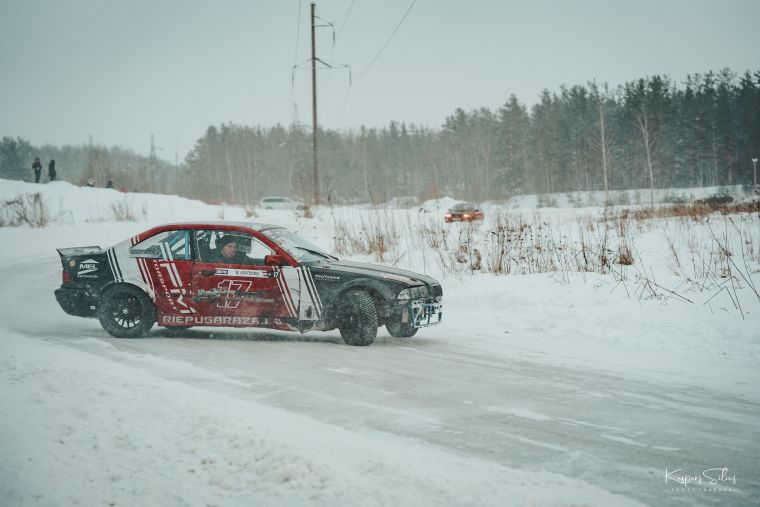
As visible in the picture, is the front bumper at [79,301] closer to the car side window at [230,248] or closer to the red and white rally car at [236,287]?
the red and white rally car at [236,287]

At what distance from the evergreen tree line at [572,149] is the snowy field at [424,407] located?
51.2 metres

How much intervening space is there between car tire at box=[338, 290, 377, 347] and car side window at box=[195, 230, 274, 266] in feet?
4.25

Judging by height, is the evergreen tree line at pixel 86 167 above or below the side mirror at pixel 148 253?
above

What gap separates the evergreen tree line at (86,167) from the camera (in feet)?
289

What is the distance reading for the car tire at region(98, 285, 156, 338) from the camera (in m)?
8.42

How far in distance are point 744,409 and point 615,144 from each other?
84179 millimetres

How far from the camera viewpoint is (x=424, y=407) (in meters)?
5.18

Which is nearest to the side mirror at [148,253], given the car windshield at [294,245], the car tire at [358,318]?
the car windshield at [294,245]

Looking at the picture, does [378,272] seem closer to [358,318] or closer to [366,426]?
[358,318]

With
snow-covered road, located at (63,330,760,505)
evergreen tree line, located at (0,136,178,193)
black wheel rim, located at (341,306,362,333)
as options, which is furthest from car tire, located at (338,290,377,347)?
evergreen tree line, located at (0,136,178,193)

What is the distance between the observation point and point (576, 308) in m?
9.62

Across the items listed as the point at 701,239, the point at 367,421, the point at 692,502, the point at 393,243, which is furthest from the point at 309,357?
the point at 701,239

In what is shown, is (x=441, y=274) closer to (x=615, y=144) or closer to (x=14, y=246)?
(x=14, y=246)

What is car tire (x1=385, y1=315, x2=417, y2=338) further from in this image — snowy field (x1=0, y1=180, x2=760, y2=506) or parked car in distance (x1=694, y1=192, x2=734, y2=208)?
parked car in distance (x1=694, y1=192, x2=734, y2=208)
